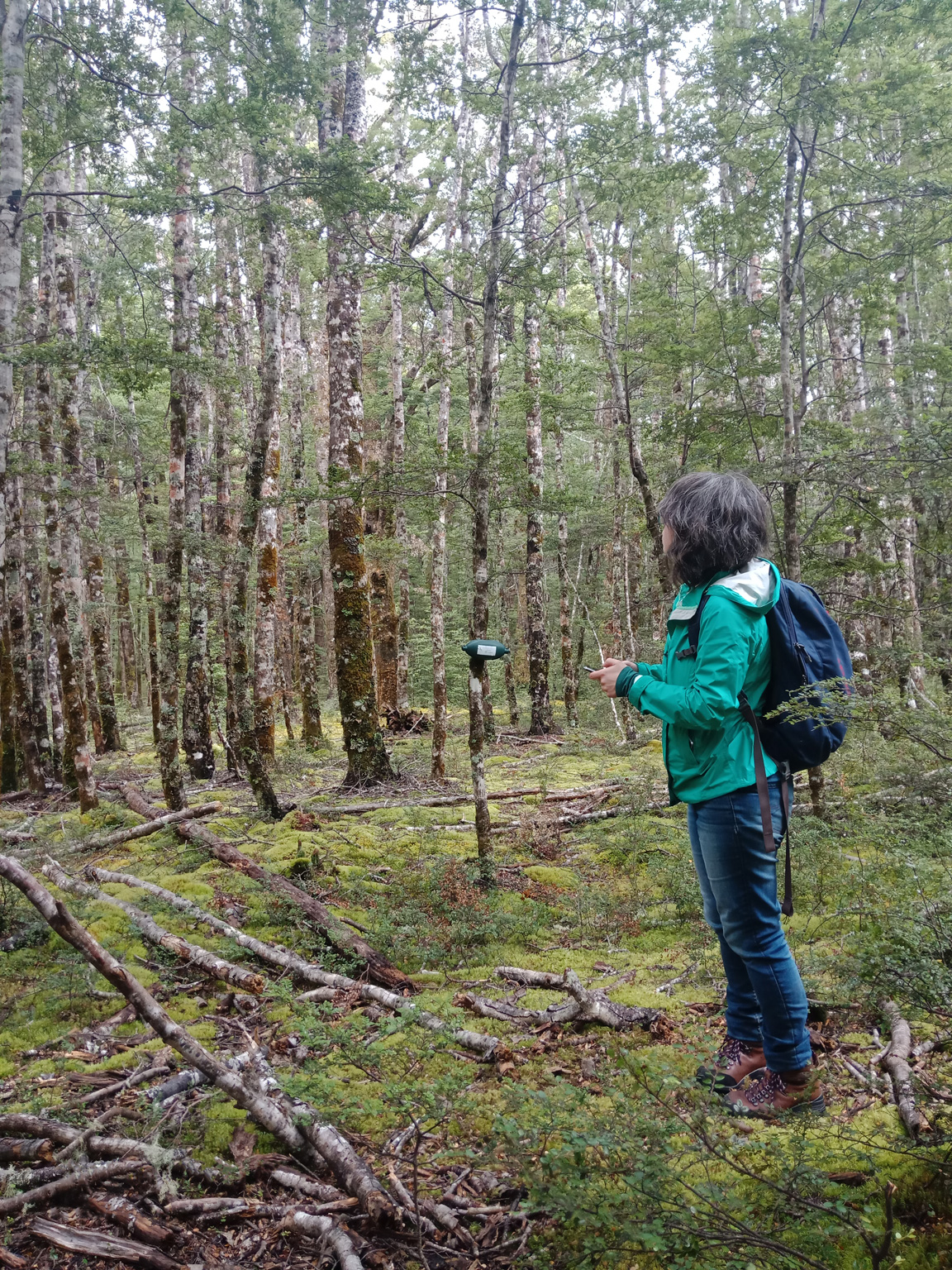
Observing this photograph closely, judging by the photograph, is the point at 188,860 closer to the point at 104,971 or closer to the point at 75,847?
the point at 75,847

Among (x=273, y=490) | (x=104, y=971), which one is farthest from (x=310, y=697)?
(x=104, y=971)

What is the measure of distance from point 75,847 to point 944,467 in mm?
8916

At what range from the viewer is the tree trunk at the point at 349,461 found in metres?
9.26

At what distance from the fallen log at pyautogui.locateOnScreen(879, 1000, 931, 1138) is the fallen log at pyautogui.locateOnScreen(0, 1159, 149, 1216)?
279cm

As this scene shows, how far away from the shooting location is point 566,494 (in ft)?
31.8

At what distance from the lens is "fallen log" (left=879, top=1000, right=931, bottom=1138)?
7.95 ft

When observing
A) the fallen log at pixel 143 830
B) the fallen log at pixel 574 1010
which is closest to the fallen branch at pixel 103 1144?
the fallen log at pixel 574 1010

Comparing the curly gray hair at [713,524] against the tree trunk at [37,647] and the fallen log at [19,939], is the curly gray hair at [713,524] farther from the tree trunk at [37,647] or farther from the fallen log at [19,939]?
the tree trunk at [37,647]

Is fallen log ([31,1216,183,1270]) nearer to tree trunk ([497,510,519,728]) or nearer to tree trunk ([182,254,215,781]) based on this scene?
tree trunk ([182,254,215,781])

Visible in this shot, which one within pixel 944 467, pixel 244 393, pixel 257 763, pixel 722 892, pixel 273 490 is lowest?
pixel 257 763

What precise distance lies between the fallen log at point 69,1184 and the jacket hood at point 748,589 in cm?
300

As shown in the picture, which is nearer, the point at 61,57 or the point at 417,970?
the point at 417,970

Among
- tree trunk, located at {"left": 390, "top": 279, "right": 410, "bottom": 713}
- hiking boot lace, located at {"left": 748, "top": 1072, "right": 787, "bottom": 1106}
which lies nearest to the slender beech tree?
tree trunk, located at {"left": 390, "top": 279, "right": 410, "bottom": 713}

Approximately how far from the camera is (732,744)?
2.74 m
